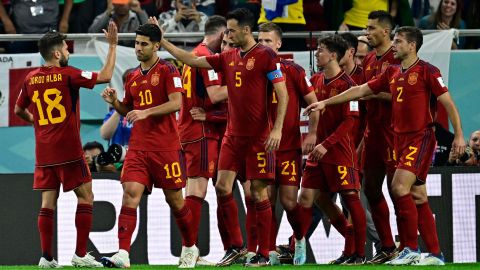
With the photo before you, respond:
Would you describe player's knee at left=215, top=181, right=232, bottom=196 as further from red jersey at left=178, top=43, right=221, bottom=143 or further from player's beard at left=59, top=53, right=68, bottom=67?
player's beard at left=59, top=53, right=68, bottom=67

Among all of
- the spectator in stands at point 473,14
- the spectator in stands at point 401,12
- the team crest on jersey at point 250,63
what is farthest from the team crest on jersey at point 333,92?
the spectator in stands at point 473,14

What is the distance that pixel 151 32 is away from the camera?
39.8ft

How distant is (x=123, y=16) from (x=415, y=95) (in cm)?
574

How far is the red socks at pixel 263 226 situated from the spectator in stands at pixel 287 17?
4345mm

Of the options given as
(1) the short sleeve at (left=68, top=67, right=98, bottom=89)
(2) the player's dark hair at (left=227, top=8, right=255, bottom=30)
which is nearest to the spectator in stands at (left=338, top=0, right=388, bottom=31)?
(2) the player's dark hair at (left=227, top=8, right=255, bottom=30)

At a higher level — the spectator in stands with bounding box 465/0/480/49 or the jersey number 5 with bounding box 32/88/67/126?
the spectator in stands with bounding box 465/0/480/49

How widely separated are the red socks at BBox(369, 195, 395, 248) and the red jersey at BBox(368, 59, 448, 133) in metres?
1.12

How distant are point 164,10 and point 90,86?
582cm

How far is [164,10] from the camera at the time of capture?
17.9 meters

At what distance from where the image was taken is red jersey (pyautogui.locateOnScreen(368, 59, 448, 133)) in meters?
12.4

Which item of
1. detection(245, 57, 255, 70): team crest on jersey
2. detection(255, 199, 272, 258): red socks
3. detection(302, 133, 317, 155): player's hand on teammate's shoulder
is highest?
detection(245, 57, 255, 70): team crest on jersey

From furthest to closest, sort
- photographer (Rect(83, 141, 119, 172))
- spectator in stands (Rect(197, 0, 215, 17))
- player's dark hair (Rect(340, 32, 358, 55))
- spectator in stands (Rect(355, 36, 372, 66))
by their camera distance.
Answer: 1. spectator in stands (Rect(197, 0, 215, 17))
2. photographer (Rect(83, 141, 119, 172))
3. spectator in stands (Rect(355, 36, 372, 66))
4. player's dark hair (Rect(340, 32, 358, 55))

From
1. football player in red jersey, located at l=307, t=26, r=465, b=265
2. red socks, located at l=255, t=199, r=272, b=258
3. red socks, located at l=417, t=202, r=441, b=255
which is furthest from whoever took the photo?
red socks, located at l=417, t=202, r=441, b=255

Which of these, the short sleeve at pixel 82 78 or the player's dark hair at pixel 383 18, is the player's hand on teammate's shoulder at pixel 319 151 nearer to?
the player's dark hair at pixel 383 18
